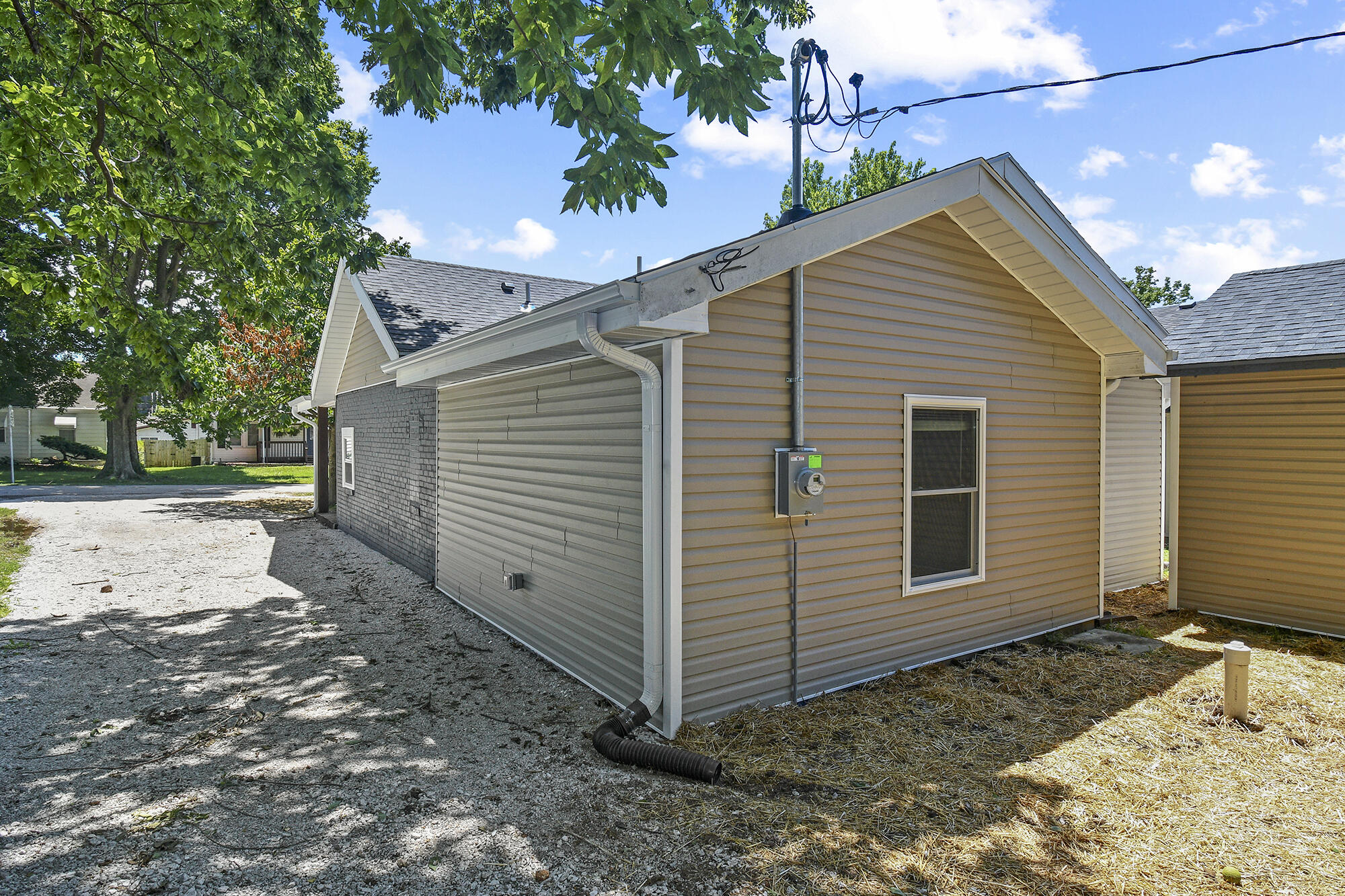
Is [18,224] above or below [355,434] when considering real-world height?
above

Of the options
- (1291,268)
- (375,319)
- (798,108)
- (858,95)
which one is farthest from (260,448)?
(1291,268)

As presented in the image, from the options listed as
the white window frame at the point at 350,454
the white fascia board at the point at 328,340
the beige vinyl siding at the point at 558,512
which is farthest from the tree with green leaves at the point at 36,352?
the beige vinyl siding at the point at 558,512

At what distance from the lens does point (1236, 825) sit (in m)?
3.22

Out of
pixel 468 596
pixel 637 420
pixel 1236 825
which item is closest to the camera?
pixel 1236 825

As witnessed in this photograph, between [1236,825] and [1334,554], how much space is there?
4.63 m

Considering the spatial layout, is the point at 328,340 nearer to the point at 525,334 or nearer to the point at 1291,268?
the point at 525,334

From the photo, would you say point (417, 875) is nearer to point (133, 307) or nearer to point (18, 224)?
point (133, 307)

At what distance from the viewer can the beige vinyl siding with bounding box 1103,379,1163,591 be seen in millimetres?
8102

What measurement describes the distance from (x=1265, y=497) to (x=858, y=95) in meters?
5.64

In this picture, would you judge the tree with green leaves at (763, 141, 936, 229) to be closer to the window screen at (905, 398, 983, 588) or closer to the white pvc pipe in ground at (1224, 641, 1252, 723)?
the window screen at (905, 398, 983, 588)

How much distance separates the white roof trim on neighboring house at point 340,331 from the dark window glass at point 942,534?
255 inches

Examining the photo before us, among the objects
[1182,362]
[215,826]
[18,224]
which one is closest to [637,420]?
[215,826]

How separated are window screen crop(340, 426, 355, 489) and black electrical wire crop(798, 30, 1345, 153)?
9.85 m

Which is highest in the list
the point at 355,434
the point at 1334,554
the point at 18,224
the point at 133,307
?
the point at 18,224
